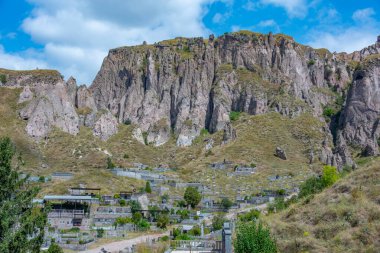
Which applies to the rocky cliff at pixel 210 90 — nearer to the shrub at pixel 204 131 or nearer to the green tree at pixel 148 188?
the shrub at pixel 204 131

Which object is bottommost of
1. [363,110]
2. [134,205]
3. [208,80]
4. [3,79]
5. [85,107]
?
[134,205]

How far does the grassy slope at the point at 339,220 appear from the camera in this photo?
70.0ft

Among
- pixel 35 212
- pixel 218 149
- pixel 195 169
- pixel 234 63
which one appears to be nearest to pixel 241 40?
pixel 234 63

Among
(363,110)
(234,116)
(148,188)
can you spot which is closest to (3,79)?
(234,116)

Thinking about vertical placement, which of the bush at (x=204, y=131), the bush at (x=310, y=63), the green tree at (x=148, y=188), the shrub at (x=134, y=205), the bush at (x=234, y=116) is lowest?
the shrub at (x=134, y=205)

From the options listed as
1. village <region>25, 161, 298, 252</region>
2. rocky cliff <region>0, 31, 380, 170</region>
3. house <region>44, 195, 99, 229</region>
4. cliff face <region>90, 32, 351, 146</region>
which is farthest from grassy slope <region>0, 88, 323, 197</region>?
house <region>44, 195, 99, 229</region>

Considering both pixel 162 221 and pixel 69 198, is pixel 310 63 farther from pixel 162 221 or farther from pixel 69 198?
pixel 69 198

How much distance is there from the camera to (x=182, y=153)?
114 m

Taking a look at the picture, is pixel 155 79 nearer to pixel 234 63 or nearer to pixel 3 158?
pixel 234 63

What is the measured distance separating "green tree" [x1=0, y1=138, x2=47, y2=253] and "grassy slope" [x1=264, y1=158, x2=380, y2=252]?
1211 cm

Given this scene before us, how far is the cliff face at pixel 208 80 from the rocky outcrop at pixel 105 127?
400 inches

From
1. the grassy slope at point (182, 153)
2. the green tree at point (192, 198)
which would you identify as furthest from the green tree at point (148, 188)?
the green tree at point (192, 198)

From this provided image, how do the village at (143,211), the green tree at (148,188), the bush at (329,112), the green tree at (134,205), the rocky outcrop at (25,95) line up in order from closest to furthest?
the village at (143,211), the green tree at (134,205), the green tree at (148,188), the rocky outcrop at (25,95), the bush at (329,112)

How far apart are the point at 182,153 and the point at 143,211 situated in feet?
168
